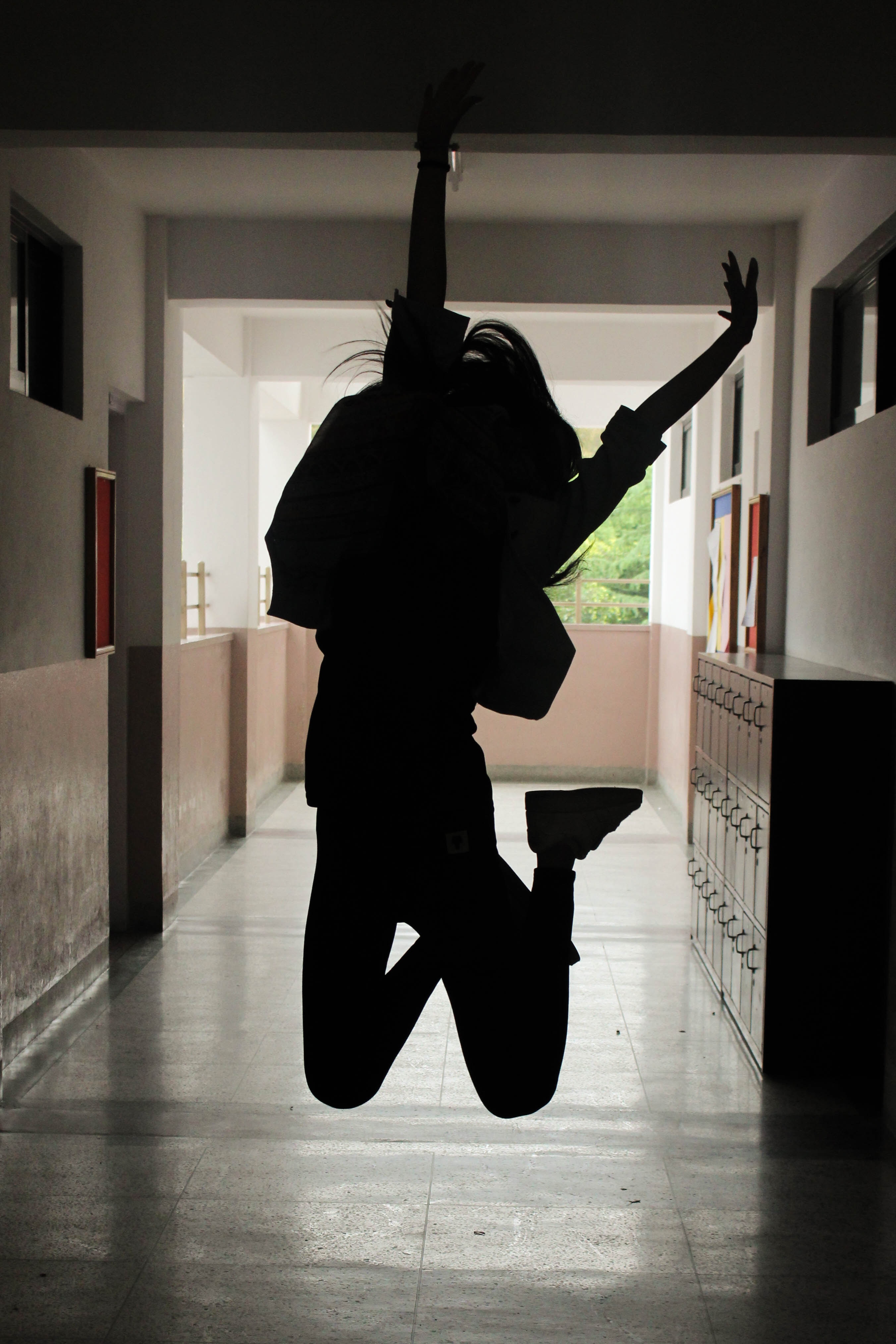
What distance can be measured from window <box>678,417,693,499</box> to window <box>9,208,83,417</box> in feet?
15.5

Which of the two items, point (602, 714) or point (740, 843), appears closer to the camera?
point (740, 843)

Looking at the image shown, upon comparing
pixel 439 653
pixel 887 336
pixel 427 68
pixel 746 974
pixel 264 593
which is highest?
pixel 427 68

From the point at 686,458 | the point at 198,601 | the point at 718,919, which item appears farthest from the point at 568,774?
the point at 718,919

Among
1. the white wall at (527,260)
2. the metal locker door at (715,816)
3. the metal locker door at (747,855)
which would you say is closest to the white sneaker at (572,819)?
the metal locker door at (747,855)

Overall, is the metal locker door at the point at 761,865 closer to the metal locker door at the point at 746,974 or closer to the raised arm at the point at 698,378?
the metal locker door at the point at 746,974

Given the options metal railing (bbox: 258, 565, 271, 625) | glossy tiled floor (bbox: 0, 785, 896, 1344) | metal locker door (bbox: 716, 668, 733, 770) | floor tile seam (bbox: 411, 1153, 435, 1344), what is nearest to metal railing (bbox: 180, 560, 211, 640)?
metal railing (bbox: 258, 565, 271, 625)

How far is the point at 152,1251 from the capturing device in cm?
278

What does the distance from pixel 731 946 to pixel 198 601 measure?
14.7 ft

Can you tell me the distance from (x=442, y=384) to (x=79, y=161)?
11.0 feet

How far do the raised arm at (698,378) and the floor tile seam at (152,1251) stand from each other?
210 cm

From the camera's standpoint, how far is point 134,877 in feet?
18.2

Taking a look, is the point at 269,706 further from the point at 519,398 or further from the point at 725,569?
the point at 519,398

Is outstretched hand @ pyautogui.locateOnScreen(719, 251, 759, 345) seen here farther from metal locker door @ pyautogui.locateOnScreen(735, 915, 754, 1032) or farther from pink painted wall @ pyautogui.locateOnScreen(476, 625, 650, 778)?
pink painted wall @ pyautogui.locateOnScreen(476, 625, 650, 778)

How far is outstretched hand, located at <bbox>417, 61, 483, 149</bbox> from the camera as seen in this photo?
1.92m
